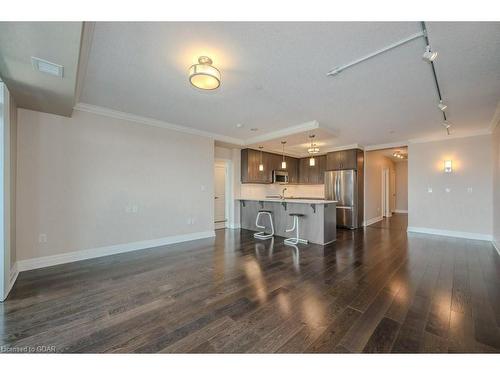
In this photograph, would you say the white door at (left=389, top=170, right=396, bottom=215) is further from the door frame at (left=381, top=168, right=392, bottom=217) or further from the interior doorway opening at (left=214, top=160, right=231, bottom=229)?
the interior doorway opening at (left=214, top=160, right=231, bottom=229)

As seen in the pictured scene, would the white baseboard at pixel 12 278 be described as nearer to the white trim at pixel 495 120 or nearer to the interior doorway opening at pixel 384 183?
the white trim at pixel 495 120

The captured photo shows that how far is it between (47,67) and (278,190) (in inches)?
271

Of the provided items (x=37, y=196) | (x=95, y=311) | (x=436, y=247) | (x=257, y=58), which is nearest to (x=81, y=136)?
(x=37, y=196)

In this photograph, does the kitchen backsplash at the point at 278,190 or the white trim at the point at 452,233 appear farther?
the kitchen backsplash at the point at 278,190

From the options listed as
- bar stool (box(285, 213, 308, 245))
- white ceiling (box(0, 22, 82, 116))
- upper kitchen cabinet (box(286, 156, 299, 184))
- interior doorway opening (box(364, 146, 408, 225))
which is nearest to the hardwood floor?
bar stool (box(285, 213, 308, 245))

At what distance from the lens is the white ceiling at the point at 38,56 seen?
1560 mm

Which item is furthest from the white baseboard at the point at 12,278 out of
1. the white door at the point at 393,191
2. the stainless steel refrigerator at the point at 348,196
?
the white door at the point at 393,191

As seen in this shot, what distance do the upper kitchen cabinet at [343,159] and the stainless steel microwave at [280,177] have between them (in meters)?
1.49

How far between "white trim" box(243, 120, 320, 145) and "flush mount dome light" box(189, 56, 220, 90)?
2.61 metres

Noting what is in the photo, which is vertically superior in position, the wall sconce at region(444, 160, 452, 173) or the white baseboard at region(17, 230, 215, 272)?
the wall sconce at region(444, 160, 452, 173)

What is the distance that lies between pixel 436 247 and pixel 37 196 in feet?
24.1

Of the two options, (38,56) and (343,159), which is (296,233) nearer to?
(343,159)

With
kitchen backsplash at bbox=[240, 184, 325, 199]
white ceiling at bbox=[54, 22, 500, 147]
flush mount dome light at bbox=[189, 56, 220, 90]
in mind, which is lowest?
kitchen backsplash at bbox=[240, 184, 325, 199]

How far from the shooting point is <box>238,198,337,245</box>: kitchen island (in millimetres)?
4598
